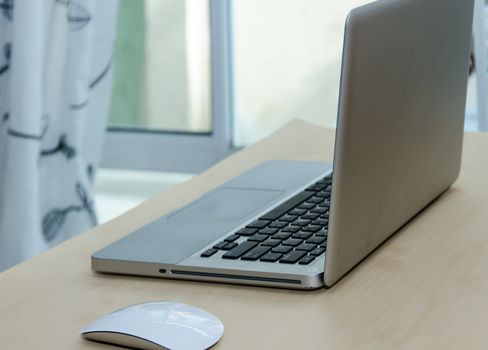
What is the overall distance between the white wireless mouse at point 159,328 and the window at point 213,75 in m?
1.94

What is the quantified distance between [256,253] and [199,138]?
1962mm

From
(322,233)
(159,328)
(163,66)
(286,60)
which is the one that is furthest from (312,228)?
(163,66)

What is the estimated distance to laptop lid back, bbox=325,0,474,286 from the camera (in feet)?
2.55

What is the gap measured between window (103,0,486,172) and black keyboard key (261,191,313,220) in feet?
5.28

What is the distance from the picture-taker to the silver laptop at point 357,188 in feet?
2.59

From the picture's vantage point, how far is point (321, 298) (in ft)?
2.65

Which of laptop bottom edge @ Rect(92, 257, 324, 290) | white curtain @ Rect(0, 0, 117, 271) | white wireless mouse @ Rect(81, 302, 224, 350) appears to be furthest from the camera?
white curtain @ Rect(0, 0, 117, 271)

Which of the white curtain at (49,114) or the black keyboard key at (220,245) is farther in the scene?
the white curtain at (49,114)

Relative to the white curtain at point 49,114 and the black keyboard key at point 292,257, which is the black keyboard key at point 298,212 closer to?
the black keyboard key at point 292,257

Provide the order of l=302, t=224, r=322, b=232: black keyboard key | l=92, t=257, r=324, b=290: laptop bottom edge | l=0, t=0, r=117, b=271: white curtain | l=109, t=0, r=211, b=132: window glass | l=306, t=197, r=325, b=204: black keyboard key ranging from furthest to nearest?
l=109, t=0, r=211, b=132: window glass → l=0, t=0, r=117, b=271: white curtain → l=306, t=197, r=325, b=204: black keyboard key → l=302, t=224, r=322, b=232: black keyboard key → l=92, t=257, r=324, b=290: laptop bottom edge

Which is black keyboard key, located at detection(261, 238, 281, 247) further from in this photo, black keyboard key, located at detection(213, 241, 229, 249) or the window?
the window

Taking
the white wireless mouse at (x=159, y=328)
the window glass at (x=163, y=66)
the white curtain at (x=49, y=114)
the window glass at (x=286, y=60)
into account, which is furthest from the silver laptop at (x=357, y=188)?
the window glass at (x=163, y=66)

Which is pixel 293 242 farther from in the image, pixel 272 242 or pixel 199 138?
pixel 199 138

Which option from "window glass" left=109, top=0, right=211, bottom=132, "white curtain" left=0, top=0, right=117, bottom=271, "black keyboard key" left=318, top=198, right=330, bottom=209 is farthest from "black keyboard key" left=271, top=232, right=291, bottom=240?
"window glass" left=109, top=0, right=211, bottom=132
